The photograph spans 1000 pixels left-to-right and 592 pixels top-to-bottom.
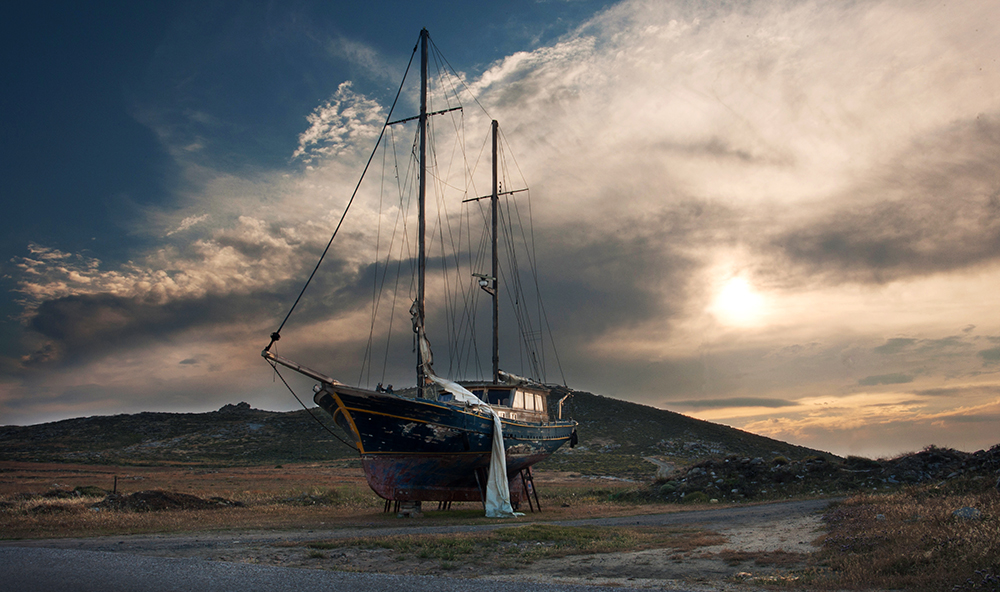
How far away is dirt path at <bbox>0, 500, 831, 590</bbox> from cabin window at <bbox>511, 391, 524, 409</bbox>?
12348 mm

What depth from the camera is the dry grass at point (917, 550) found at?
8.66 metres

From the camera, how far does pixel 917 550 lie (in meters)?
10.2

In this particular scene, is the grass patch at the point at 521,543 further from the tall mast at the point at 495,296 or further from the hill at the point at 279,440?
the hill at the point at 279,440

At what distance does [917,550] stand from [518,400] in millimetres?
21738

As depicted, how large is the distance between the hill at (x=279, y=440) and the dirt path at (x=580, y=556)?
46954mm

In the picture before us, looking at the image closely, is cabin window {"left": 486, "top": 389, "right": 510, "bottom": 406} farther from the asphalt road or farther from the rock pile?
the asphalt road

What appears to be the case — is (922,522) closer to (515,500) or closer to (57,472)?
(515,500)

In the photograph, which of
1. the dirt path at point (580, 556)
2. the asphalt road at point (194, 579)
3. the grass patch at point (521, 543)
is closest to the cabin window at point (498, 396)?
the dirt path at point (580, 556)

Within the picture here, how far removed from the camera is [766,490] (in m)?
29.0

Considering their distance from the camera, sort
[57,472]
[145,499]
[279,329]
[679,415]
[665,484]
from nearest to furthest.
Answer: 1. [279,329]
2. [145,499]
3. [665,484]
4. [57,472]
5. [679,415]

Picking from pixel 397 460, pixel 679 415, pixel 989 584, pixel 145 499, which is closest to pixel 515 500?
pixel 397 460

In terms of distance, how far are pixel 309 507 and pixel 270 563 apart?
17121 millimetres

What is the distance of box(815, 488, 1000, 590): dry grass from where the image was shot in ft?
28.4

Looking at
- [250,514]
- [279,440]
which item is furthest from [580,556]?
[279,440]
